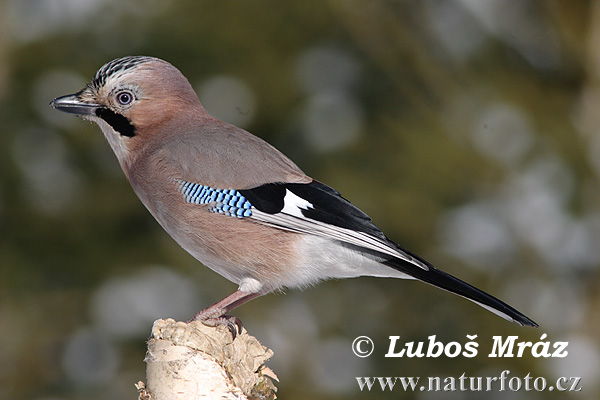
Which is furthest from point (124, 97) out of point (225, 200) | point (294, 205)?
point (294, 205)

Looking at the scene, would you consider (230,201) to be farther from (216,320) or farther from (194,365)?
(194,365)

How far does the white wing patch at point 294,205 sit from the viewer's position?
8.09ft

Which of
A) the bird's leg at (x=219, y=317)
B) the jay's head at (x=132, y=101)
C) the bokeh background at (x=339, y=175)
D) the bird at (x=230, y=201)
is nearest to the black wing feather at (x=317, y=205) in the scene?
the bird at (x=230, y=201)

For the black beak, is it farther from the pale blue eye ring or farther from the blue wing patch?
the blue wing patch

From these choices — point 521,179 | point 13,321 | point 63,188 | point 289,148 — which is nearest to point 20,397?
point 13,321

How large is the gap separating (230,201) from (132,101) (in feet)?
1.75

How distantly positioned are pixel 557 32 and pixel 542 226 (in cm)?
156

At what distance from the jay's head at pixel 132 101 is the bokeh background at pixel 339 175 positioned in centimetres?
233

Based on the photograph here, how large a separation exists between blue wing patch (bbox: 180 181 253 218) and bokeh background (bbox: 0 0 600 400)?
2.41 metres

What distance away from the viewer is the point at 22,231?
512 centimetres

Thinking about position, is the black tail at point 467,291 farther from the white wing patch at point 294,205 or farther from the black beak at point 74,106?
the black beak at point 74,106

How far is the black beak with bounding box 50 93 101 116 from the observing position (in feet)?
8.47

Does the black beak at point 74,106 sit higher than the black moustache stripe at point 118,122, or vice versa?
the black moustache stripe at point 118,122

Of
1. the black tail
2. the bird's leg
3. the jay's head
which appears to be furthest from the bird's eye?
the black tail
